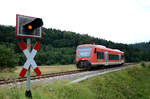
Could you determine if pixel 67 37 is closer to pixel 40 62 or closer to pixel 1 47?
pixel 40 62

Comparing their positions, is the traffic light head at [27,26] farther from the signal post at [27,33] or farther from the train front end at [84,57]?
the train front end at [84,57]

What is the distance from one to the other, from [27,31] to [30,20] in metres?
0.47

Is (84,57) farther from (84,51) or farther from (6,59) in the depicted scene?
(6,59)

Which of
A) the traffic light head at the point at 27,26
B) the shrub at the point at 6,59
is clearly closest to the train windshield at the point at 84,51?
the shrub at the point at 6,59

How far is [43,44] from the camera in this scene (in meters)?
80.5

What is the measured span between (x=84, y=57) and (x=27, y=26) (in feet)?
50.3

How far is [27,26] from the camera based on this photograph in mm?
5594

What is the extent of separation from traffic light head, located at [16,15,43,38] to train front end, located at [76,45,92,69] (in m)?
14.7

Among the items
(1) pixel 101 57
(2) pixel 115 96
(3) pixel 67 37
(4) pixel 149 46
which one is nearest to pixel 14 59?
(1) pixel 101 57

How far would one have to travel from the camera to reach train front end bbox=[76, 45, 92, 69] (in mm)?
20125

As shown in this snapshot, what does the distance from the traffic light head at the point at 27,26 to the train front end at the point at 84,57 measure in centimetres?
1467

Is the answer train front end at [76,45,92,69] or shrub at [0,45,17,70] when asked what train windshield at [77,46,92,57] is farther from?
shrub at [0,45,17,70]

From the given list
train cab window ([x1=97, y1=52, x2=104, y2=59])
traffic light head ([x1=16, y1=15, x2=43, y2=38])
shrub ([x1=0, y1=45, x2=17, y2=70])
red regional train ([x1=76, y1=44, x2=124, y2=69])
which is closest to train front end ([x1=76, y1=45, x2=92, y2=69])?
red regional train ([x1=76, y1=44, x2=124, y2=69])

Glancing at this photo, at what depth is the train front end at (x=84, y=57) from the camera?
20125 mm
